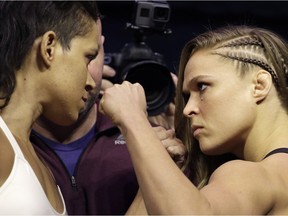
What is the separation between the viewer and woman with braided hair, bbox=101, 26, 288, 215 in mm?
1041

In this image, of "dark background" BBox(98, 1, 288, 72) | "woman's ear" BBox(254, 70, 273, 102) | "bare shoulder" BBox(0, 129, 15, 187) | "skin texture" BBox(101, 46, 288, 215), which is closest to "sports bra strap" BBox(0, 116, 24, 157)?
"bare shoulder" BBox(0, 129, 15, 187)

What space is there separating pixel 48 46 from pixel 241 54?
0.40m

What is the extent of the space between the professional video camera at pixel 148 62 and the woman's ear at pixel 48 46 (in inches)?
14.5

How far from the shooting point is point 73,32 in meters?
1.42

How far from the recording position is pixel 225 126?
4.14 ft

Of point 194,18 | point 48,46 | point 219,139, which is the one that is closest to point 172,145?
point 219,139

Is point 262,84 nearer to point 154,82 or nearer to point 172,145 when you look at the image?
point 172,145

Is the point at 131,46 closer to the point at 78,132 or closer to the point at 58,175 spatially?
the point at 78,132

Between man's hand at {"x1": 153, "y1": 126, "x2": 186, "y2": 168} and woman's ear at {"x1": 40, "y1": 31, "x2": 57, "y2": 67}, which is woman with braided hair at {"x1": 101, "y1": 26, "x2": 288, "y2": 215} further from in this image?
woman's ear at {"x1": 40, "y1": 31, "x2": 57, "y2": 67}

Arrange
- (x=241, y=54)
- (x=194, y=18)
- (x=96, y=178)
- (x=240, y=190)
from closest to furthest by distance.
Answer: (x=240, y=190), (x=241, y=54), (x=96, y=178), (x=194, y=18)

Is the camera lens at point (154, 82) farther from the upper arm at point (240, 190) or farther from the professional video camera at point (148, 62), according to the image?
the upper arm at point (240, 190)

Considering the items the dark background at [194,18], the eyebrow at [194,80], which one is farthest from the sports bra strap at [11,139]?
the dark background at [194,18]

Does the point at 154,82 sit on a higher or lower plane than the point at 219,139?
lower

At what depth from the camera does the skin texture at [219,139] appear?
3.39 ft
